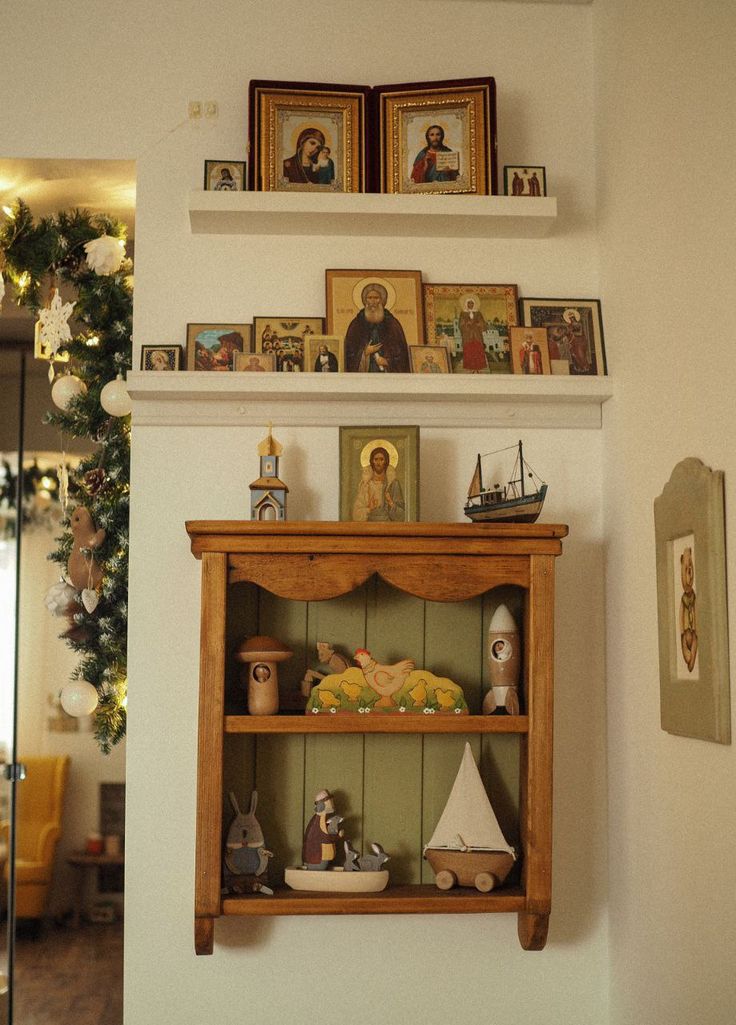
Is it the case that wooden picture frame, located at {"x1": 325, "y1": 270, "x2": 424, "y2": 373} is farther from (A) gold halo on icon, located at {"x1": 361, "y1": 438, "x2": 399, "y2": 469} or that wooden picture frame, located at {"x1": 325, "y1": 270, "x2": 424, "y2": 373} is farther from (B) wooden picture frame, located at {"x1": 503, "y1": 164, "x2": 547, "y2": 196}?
(B) wooden picture frame, located at {"x1": 503, "y1": 164, "x2": 547, "y2": 196}

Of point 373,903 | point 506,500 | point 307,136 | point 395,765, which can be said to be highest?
point 307,136

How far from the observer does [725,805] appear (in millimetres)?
1949

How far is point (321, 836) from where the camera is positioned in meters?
2.49

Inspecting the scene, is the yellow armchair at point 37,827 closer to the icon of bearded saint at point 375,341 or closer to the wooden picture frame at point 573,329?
the icon of bearded saint at point 375,341

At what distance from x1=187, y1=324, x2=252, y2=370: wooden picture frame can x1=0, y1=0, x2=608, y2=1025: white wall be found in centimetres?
4

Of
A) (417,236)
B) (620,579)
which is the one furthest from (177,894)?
(417,236)

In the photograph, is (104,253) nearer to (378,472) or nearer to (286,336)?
(286,336)

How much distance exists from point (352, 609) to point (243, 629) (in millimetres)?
265

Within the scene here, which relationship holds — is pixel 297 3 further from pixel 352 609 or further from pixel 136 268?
pixel 352 609

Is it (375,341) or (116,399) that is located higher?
(375,341)

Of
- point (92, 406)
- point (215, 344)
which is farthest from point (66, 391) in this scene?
point (215, 344)

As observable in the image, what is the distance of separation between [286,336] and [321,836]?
119 cm

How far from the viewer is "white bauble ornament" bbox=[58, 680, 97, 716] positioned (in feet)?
9.10

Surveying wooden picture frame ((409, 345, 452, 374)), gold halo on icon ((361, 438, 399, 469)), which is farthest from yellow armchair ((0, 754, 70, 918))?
wooden picture frame ((409, 345, 452, 374))
